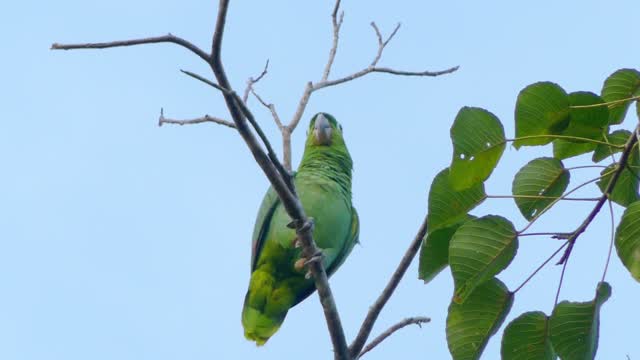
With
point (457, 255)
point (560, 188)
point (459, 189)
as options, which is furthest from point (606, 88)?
point (457, 255)

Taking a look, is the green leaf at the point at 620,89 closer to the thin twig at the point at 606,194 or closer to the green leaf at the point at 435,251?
the thin twig at the point at 606,194

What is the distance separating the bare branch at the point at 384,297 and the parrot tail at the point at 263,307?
5.80ft

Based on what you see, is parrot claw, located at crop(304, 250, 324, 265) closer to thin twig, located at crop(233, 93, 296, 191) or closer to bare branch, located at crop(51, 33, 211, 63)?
thin twig, located at crop(233, 93, 296, 191)

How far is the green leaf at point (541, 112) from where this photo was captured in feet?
7.39

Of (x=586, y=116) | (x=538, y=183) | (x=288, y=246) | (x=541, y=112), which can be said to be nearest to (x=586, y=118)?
(x=586, y=116)

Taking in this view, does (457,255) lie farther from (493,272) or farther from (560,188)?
(560,188)

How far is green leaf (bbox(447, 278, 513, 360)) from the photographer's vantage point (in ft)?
7.47

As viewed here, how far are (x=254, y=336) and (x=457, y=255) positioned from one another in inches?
128

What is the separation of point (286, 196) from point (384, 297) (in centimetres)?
55

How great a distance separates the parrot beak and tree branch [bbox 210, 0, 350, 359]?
2.02 m

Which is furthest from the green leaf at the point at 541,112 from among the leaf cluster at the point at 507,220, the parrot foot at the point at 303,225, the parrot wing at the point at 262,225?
the parrot wing at the point at 262,225

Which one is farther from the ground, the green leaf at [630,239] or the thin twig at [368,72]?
the thin twig at [368,72]

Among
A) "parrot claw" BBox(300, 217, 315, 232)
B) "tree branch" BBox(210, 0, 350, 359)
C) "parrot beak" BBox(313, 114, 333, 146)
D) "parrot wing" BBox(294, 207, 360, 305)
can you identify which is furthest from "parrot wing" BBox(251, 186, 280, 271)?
"parrot claw" BBox(300, 217, 315, 232)

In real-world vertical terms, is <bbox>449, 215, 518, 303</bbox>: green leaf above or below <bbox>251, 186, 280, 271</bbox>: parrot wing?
below
